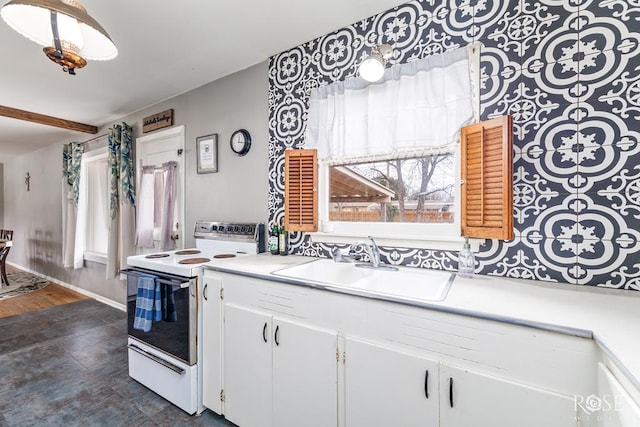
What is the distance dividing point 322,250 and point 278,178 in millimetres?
641

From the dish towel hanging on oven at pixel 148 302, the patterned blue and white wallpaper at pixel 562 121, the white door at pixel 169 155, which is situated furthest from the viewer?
the white door at pixel 169 155

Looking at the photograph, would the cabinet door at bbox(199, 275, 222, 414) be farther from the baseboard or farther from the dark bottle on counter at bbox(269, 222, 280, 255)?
the baseboard

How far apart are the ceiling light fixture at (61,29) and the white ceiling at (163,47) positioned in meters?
0.47

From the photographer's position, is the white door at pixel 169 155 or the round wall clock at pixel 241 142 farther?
the white door at pixel 169 155

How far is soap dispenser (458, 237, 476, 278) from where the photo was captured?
4.72 feet

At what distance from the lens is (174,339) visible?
1771mm

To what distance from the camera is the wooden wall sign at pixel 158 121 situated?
9.59ft

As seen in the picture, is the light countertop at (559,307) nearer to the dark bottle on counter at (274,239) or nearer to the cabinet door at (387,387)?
the cabinet door at (387,387)

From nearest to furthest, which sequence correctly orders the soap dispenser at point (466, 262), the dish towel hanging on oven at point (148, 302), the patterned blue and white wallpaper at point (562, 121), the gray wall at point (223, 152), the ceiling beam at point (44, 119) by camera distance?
the patterned blue and white wallpaper at point (562, 121) < the soap dispenser at point (466, 262) < the dish towel hanging on oven at point (148, 302) < the gray wall at point (223, 152) < the ceiling beam at point (44, 119)

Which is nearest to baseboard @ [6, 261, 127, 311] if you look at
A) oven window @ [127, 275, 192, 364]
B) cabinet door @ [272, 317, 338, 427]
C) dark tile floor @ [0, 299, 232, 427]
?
dark tile floor @ [0, 299, 232, 427]

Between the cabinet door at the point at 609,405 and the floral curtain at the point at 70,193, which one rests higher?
the floral curtain at the point at 70,193

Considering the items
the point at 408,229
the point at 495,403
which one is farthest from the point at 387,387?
the point at 408,229

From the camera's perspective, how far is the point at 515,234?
1394 mm

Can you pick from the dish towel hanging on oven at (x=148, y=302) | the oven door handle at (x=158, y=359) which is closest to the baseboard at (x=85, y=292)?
the oven door handle at (x=158, y=359)
